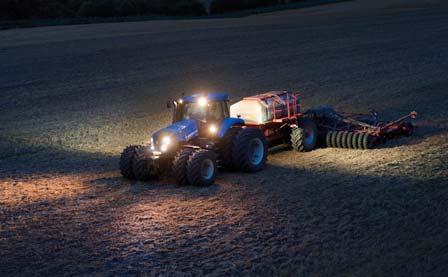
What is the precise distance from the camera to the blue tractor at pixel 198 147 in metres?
12.4

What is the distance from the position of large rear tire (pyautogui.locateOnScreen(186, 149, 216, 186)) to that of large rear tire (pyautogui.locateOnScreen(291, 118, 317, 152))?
262 centimetres

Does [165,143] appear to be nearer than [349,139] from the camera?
Yes

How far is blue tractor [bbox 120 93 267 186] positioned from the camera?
12375 mm

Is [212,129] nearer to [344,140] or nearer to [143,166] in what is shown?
[143,166]

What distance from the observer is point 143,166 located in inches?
506

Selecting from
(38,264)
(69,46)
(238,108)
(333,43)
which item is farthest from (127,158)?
(69,46)

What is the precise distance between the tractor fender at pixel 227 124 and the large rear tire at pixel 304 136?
1357mm

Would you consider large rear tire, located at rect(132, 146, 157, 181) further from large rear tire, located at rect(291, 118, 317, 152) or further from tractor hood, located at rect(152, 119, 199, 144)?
large rear tire, located at rect(291, 118, 317, 152)

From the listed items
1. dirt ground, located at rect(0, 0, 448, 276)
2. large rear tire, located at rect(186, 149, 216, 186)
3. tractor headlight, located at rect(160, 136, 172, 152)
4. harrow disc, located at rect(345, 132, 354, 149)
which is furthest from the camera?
harrow disc, located at rect(345, 132, 354, 149)

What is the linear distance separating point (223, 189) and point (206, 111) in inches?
73.4

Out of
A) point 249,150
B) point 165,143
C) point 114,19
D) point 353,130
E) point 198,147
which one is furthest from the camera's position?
point 114,19

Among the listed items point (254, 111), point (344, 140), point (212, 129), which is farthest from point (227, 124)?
point (344, 140)

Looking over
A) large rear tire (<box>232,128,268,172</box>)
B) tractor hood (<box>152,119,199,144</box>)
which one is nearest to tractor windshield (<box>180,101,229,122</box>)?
tractor hood (<box>152,119,199,144</box>)

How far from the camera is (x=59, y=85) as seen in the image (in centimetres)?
2816
